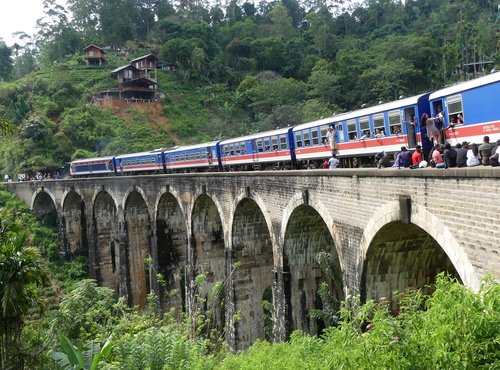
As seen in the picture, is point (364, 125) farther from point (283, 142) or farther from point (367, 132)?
point (283, 142)

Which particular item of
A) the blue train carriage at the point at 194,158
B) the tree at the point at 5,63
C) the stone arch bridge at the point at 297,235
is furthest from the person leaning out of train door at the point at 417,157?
the tree at the point at 5,63

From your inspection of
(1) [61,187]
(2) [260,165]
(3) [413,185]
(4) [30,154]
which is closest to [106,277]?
(1) [61,187]

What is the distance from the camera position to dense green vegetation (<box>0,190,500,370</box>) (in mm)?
5234

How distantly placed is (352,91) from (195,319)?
149 feet

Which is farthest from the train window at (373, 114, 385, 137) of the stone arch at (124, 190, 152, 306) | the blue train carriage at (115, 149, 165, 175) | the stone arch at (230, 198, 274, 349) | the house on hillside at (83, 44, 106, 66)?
the house on hillside at (83, 44, 106, 66)

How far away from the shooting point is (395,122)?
13539mm

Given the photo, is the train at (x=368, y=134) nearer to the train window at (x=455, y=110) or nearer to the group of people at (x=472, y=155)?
the train window at (x=455, y=110)

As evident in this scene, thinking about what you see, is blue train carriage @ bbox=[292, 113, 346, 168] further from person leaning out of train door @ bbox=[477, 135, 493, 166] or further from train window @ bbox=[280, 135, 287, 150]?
person leaning out of train door @ bbox=[477, 135, 493, 166]

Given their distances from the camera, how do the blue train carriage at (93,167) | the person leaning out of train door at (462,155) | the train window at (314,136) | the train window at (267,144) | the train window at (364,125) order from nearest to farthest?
the person leaning out of train door at (462,155) < the train window at (364,125) < the train window at (314,136) < the train window at (267,144) < the blue train carriage at (93,167)

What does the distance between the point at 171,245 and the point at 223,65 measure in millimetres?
50030

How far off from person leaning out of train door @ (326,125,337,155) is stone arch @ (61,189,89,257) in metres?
26.6

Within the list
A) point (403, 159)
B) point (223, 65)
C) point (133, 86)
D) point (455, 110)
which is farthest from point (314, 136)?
point (223, 65)

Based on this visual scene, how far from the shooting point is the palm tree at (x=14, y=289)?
1048 centimetres

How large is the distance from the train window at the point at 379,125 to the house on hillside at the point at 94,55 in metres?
64.6
